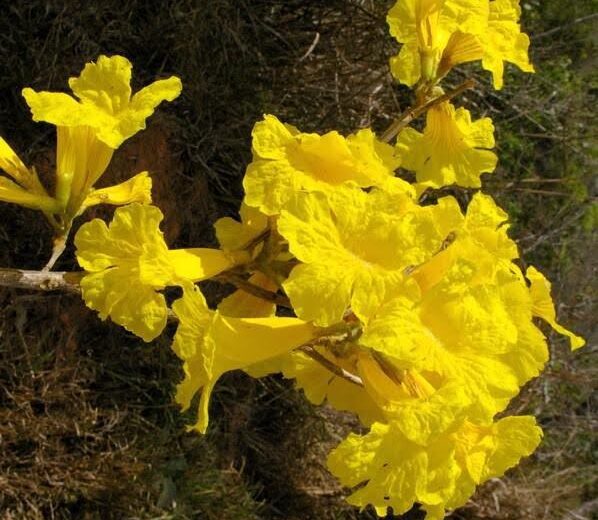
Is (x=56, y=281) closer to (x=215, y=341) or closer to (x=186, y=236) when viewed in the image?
(x=215, y=341)

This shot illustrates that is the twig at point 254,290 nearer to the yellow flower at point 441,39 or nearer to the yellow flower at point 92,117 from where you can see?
the yellow flower at point 92,117

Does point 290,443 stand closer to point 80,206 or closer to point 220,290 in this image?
point 220,290

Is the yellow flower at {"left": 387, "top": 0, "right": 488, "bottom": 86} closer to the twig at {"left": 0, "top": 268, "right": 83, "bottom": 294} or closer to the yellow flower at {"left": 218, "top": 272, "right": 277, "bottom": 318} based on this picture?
the yellow flower at {"left": 218, "top": 272, "right": 277, "bottom": 318}

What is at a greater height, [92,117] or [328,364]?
[92,117]

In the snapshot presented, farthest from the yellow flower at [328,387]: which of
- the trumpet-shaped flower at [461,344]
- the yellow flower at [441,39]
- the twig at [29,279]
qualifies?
the yellow flower at [441,39]

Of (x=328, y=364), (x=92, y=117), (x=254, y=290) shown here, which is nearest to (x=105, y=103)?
(x=92, y=117)
